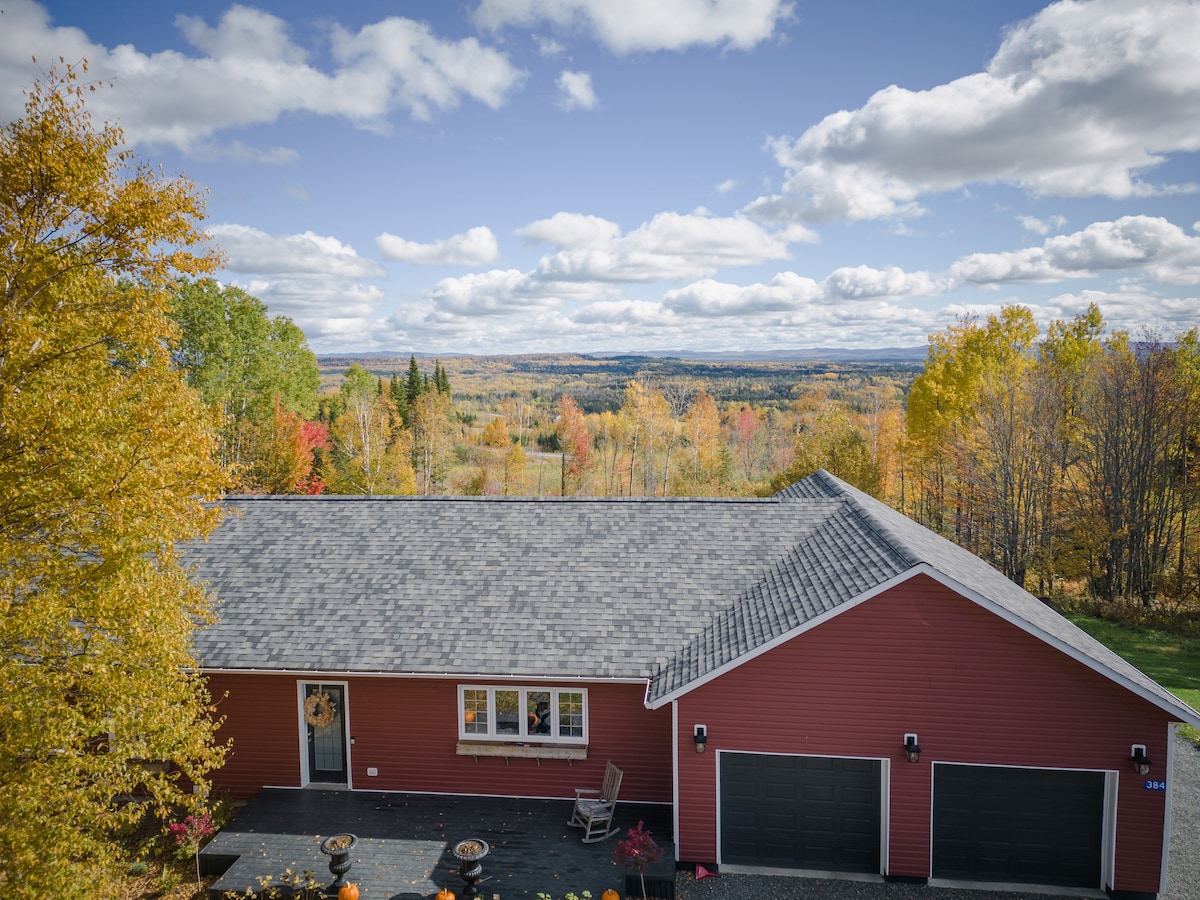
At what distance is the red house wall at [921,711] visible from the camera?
10.8 m

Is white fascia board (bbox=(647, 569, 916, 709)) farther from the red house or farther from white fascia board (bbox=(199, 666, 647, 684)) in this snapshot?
white fascia board (bbox=(199, 666, 647, 684))

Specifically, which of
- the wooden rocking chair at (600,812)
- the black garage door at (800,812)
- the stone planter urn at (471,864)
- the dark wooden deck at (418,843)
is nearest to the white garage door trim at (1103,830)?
the black garage door at (800,812)

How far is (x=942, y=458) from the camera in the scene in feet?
112

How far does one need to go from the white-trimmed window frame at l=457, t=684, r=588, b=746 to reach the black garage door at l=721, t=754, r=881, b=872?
285 cm

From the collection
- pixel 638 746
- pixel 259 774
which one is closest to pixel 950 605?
pixel 638 746

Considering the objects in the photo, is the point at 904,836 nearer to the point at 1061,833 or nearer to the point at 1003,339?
the point at 1061,833

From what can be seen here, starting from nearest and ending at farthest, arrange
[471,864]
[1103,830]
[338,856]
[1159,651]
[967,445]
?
[471,864] < [338,856] < [1103,830] < [1159,651] < [967,445]

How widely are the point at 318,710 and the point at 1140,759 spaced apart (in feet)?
45.3

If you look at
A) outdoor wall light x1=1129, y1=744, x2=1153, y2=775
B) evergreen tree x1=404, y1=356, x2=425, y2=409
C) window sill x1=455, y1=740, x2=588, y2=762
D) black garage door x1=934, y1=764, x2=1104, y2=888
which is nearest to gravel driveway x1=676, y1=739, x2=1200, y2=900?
black garage door x1=934, y1=764, x2=1104, y2=888

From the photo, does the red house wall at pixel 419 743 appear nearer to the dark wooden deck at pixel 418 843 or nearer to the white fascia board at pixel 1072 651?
the dark wooden deck at pixel 418 843

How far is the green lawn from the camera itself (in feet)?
66.4

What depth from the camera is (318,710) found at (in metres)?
13.4

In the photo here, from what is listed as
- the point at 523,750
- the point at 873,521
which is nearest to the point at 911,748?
the point at 873,521

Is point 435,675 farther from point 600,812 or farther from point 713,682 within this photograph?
point 713,682
